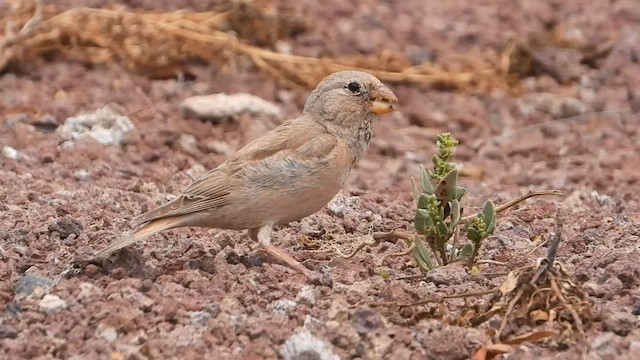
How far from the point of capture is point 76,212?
602 centimetres

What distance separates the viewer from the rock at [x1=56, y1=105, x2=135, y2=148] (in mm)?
7793

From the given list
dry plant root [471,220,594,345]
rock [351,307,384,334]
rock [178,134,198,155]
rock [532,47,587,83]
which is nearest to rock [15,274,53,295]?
rock [351,307,384,334]

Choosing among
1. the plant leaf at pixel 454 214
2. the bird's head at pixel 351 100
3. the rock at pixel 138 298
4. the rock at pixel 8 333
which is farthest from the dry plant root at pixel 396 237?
the rock at pixel 8 333

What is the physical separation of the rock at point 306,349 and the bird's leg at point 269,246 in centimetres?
91

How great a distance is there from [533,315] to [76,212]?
249 centimetres

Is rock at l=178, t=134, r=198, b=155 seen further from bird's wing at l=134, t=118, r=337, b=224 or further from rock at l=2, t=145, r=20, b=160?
bird's wing at l=134, t=118, r=337, b=224

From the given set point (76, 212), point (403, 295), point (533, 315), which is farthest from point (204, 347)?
point (76, 212)

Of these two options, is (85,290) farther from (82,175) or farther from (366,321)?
(82,175)

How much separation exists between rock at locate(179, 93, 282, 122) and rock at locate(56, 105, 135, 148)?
54cm

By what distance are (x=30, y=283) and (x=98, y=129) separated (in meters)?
3.04

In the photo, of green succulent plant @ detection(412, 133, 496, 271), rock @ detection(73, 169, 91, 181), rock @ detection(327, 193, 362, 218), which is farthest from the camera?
rock @ detection(73, 169, 91, 181)

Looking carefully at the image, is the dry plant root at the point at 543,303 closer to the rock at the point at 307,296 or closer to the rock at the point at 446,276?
the rock at the point at 446,276

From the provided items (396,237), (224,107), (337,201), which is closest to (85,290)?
(396,237)

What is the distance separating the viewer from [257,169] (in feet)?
18.7
